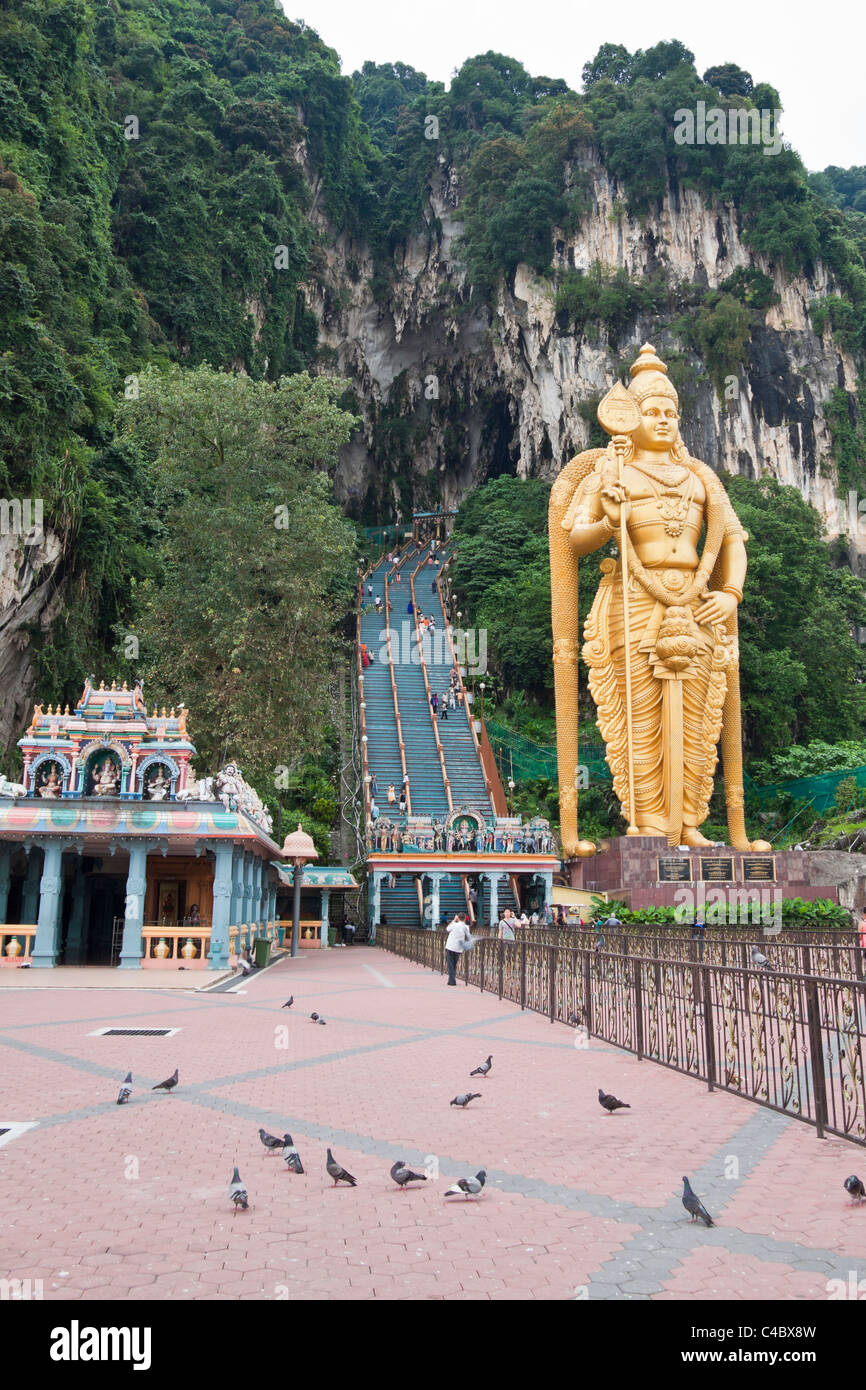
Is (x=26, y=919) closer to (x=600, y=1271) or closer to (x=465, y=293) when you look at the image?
(x=600, y=1271)

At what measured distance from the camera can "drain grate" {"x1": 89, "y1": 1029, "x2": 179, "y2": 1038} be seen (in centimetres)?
914

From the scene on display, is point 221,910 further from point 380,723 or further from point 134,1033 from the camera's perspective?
point 380,723

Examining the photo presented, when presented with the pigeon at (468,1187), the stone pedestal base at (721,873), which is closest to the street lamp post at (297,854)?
the stone pedestal base at (721,873)

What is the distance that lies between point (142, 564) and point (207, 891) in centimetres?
1116

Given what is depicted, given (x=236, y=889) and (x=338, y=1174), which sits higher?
(x=236, y=889)

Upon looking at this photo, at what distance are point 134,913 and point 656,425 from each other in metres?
15.1

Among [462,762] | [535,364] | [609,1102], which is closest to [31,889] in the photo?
[609,1102]

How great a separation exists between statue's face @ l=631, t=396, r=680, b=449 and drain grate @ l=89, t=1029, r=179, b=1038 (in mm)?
17147

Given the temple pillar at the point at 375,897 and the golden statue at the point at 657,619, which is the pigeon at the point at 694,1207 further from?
the temple pillar at the point at 375,897

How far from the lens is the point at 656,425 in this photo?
72.6 ft

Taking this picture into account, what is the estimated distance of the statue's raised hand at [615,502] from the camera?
2153 centimetres

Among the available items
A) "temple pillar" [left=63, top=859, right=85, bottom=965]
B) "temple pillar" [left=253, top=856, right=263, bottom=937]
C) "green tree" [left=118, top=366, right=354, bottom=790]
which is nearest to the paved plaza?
"temple pillar" [left=63, top=859, right=85, bottom=965]

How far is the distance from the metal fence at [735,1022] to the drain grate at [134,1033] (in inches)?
152

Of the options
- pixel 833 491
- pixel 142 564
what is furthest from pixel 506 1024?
pixel 833 491
